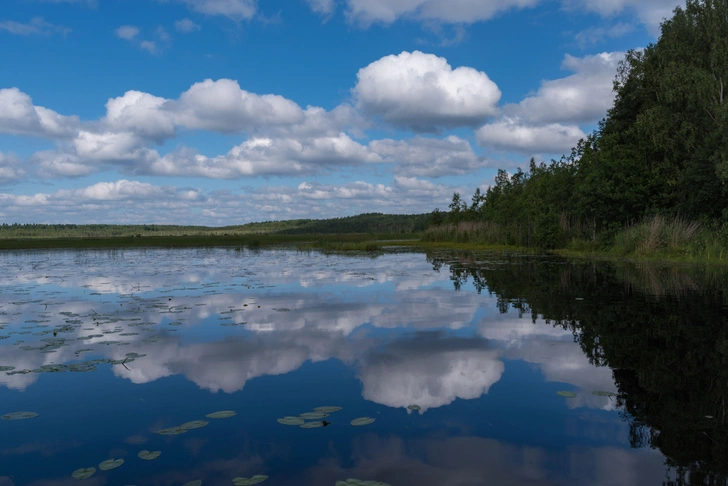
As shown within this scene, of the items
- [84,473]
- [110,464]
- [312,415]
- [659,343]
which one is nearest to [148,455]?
[110,464]

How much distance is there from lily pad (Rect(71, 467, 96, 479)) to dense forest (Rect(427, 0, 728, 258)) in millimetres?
28782

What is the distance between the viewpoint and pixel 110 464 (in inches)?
193

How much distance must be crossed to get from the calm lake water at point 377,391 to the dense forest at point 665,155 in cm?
1675

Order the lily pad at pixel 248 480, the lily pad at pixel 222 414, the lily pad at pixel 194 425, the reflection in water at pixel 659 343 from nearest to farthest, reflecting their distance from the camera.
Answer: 1. the lily pad at pixel 248 480
2. the reflection in water at pixel 659 343
3. the lily pad at pixel 194 425
4. the lily pad at pixel 222 414

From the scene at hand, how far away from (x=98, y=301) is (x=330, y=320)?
9.06m

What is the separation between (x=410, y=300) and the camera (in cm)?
1588

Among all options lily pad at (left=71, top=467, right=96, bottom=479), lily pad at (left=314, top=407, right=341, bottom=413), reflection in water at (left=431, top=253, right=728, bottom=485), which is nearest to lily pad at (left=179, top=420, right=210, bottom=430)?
lily pad at (left=71, top=467, right=96, bottom=479)

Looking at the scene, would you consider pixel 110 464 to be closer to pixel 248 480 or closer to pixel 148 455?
pixel 148 455

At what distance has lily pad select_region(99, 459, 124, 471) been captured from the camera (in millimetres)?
4826

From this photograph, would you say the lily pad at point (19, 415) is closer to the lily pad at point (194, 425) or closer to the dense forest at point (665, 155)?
the lily pad at point (194, 425)

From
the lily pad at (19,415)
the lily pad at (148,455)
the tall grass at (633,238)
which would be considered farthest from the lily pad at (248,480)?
the tall grass at (633,238)

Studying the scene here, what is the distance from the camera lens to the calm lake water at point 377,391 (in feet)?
15.8

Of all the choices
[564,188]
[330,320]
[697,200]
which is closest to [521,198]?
[564,188]

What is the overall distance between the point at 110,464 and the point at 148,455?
1.14 ft
